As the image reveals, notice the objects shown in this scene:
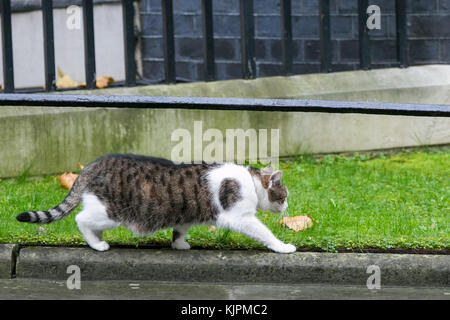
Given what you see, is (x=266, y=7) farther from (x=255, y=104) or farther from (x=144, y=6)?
(x=255, y=104)

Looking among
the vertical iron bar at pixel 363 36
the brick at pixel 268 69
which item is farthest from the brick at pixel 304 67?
the vertical iron bar at pixel 363 36

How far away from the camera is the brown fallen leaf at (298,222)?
5.61 m

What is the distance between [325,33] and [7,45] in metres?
2.81

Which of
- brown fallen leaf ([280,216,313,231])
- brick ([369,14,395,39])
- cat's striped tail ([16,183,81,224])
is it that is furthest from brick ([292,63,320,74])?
cat's striped tail ([16,183,81,224])

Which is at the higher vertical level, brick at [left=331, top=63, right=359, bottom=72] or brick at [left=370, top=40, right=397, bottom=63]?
brick at [left=370, top=40, right=397, bottom=63]

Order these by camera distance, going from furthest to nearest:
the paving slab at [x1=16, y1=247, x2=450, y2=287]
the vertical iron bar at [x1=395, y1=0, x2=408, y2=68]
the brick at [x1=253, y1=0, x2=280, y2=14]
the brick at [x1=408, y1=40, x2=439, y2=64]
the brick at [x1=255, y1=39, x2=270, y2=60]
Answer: the brick at [x1=255, y1=39, x2=270, y2=60]
the brick at [x1=253, y1=0, x2=280, y2=14]
the brick at [x1=408, y1=40, x2=439, y2=64]
the vertical iron bar at [x1=395, y1=0, x2=408, y2=68]
the paving slab at [x1=16, y1=247, x2=450, y2=287]

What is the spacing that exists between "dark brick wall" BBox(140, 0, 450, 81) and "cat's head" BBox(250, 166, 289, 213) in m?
3.39

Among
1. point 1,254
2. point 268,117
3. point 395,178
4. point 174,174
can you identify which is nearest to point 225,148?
point 268,117

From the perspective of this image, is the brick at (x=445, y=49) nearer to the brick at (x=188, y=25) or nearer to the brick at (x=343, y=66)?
the brick at (x=343, y=66)

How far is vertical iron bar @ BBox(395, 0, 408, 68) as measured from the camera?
8.02 metres

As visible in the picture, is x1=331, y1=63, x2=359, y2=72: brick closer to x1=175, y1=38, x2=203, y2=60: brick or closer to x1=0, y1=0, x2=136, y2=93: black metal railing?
x1=175, y1=38, x2=203, y2=60: brick
